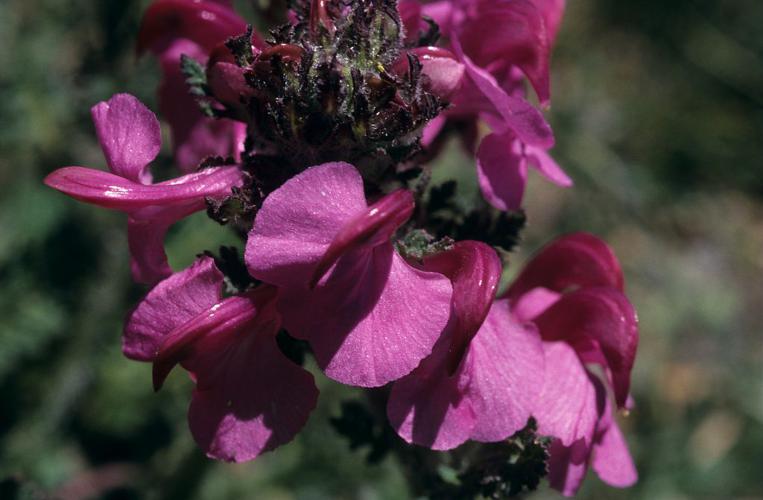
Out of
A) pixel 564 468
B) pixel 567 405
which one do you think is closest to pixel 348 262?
pixel 567 405

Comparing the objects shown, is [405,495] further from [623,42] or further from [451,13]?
[623,42]

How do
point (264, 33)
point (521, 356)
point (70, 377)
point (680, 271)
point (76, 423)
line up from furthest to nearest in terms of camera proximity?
1. point (680, 271)
2. point (76, 423)
3. point (70, 377)
4. point (264, 33)
5. point (521, 356)

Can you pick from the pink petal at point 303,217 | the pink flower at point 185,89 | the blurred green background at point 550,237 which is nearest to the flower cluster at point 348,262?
the pink petal at point 303,217

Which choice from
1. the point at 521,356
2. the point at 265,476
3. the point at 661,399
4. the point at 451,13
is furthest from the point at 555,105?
the point at 521,356

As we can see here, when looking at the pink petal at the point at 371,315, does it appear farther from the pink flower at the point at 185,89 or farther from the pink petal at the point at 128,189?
the pink flower at the point at 185,89

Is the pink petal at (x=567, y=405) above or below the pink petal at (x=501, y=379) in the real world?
below
